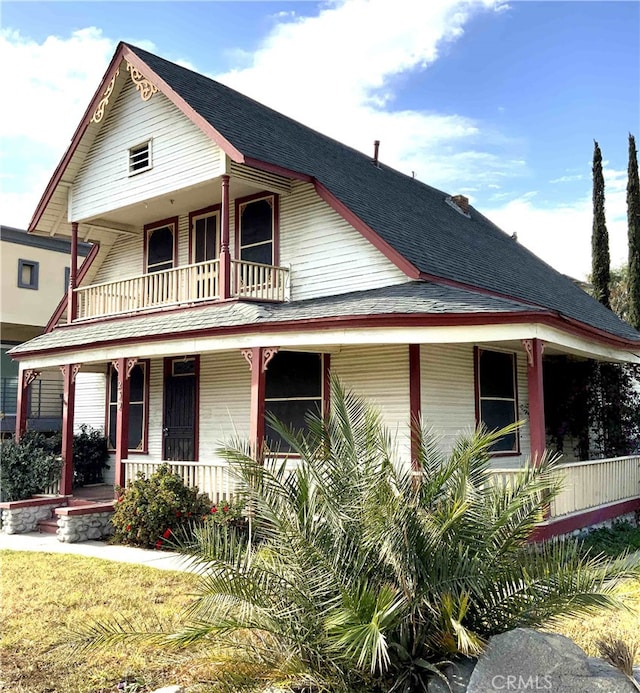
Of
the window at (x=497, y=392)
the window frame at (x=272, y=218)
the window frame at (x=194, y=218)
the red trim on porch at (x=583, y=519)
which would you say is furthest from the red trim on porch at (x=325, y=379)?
the red trim on porch at (x=583, y=519)

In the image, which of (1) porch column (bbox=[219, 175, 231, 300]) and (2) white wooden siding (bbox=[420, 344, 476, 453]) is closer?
(2) white wooden siding (bbox=[420, 344, 476, 453])

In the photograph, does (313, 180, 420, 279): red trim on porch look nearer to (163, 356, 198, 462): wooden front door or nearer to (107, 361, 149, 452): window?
(163, 356, 198, 462): wooden front door

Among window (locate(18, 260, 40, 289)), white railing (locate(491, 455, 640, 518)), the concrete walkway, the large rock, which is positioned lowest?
the concrete walkway

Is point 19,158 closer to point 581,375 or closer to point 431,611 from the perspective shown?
point 581,375

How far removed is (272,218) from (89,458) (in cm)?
731

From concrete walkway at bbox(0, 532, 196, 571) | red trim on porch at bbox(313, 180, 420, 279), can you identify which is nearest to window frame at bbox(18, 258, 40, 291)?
concrete walkway at bbox(0, 532, 196, 571)

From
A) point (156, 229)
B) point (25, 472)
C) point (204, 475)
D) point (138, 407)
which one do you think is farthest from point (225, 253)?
point (25, 472)

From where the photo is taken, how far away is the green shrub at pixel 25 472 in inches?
530

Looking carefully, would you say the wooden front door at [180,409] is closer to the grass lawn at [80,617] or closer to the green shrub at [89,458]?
the green shrub at [89,458]

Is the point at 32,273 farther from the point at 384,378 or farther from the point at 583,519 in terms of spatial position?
the point at 583,519

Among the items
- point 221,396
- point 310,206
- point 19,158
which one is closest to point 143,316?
point 221,396

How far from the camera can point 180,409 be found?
586 inches

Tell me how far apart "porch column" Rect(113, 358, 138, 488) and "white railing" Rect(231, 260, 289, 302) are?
233 cm

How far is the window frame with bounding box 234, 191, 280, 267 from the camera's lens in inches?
538
